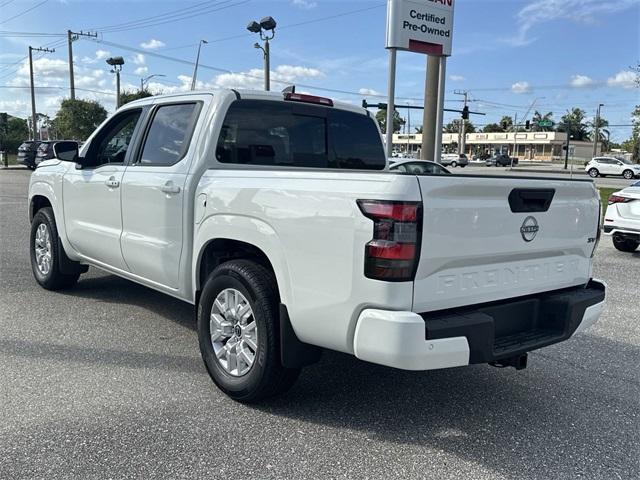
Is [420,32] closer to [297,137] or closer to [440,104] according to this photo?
[440,104]

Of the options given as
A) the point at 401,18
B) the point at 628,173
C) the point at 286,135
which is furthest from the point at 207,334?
the point at 628,173

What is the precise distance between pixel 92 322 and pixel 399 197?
361 centimetres

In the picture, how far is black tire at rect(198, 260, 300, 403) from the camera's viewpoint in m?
3.41

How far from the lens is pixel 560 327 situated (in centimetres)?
351

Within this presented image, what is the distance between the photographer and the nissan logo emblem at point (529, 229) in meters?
3.33

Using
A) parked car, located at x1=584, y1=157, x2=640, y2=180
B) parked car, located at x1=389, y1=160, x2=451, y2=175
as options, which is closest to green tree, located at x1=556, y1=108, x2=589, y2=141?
parked car, located at x1=584, y1=157, x2=640, y2=180

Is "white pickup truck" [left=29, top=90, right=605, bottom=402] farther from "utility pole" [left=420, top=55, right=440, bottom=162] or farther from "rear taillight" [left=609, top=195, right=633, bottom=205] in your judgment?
"utility pole" [left=420, top=55, right=440, bottom=162]

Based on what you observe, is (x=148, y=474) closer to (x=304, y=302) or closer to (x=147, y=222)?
(x=304, y=302)

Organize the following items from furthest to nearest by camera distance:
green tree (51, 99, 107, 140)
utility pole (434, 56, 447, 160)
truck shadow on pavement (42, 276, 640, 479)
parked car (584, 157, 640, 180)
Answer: green tree (51, 99, 107, 140) < parked car (584, 157, 640, 180) < utility pole (434, 56, 447, 160) < truck shadow on pavement (42, 276, 640, 479)

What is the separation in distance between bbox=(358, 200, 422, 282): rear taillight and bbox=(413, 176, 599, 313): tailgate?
0.06 metres

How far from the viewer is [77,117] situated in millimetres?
45906

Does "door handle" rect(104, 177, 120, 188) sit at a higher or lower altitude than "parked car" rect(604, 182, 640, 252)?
higher

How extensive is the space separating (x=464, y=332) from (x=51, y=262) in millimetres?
4820

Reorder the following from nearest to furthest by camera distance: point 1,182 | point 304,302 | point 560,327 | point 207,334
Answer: point 304,302 → point 560,327 → point 207,334 → point 1,182
